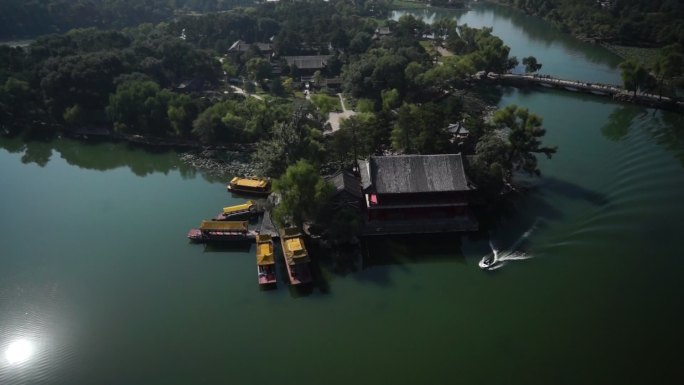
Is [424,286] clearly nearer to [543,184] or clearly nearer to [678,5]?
[543,184]

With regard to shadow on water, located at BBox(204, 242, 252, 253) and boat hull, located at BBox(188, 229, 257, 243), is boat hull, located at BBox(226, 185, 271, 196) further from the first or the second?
shadow on water, located at BBox(204, 242, 252, 253)

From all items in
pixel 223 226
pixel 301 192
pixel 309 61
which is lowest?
pixel 223 226

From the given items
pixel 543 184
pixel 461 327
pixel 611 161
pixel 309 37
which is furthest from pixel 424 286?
pixel 309 37

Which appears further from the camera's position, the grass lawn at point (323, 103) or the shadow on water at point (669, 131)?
the grass lawn at point (323, 103)

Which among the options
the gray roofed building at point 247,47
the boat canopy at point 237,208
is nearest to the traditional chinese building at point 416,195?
the boat canopy at point 237,208

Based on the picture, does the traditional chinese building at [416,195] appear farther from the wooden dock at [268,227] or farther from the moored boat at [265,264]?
the moored boat at [265,264]

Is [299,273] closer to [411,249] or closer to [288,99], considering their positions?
[411,249]

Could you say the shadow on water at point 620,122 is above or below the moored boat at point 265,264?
below

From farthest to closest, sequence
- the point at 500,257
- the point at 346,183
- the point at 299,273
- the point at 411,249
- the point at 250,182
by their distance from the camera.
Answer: the point at 250,182, the point at 346,183, the point at 411,249, the point at 500,257, the point at 299,273

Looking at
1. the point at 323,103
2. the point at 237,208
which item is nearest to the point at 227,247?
the point at 237,208
